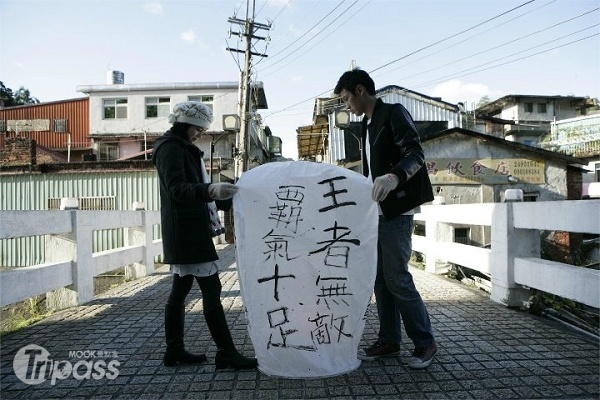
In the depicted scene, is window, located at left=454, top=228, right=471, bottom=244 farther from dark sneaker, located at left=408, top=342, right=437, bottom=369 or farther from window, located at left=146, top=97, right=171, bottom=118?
window, located at left=146, top=97, right=171, bottom=118

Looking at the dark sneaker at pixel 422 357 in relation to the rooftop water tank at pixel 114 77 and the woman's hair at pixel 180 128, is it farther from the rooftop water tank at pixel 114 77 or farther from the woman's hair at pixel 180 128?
the rooftop water tank at pixel 114 77

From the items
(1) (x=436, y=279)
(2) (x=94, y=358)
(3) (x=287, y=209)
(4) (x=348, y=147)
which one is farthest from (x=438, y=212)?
(4) (x=348, y=147)

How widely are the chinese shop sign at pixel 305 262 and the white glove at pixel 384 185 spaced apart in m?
0.14

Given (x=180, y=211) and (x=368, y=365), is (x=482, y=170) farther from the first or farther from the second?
(x=180, y=211)

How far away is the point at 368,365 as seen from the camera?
2992 millimetres

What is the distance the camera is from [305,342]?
107 inches

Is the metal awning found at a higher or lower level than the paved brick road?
higher

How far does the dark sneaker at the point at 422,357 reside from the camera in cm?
287

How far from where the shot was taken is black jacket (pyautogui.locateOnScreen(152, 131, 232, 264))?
2934 millimetres

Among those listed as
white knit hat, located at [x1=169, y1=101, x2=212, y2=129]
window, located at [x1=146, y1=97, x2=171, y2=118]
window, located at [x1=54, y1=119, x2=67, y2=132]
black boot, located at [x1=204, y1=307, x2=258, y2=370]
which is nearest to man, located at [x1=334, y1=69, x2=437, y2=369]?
black boot, located at [x1=204, y1=307, x2=258, y2=370]

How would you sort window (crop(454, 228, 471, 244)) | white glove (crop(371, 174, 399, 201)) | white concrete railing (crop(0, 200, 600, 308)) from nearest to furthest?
white glove (crop(371, 174, 399, 201)), white concrete railing (crop(0, 200, 600, 308)), window (crop(454, 228, 471, 244))

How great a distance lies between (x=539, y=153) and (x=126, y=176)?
51.2ft

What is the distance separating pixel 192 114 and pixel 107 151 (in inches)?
1033

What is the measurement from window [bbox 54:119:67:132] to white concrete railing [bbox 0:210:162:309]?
2581 centimetres
